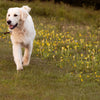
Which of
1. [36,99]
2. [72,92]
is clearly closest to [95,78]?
[72,92]

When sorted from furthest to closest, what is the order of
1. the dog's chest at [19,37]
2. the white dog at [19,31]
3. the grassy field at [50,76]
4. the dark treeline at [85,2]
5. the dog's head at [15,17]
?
the dark treeline at [85,2], the dog's chest at [19,37], the white dog at [19,31], the dog's head at [15,17], the grassy field at [50,76]

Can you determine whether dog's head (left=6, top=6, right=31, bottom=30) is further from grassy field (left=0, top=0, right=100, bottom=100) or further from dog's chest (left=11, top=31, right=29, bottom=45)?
grassy field (left=0, top=0, right=100, bottom=100)

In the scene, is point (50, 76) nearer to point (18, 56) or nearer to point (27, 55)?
point (18, 56)

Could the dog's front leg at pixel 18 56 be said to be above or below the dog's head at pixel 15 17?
below

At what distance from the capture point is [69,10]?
16.7 metres

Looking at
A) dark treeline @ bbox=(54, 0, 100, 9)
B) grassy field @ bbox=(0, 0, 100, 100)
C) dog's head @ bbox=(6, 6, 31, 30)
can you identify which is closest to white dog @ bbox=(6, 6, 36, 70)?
dog's head @ bbox=(6, 6, 31, 30)

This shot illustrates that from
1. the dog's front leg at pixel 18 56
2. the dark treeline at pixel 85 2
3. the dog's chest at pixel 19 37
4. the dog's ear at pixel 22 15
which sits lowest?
the dark treeline at pixel 85 2

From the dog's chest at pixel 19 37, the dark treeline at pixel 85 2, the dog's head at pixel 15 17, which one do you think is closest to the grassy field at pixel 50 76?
the dog's chest at pixel 19 37

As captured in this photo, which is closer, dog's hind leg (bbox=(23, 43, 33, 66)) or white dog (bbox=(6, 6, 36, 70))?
white dog (bbox=(6, 6, 36, 70))

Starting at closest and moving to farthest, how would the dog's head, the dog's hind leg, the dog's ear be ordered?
the dog's head, the dog's ear, the dog's hind leg

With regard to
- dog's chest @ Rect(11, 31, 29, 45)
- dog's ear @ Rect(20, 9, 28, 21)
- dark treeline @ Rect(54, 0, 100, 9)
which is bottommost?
dark treeline @ Rect(54, 0, 100, 9)

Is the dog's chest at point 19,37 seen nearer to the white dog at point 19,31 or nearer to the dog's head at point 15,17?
the white dog at point 19,31

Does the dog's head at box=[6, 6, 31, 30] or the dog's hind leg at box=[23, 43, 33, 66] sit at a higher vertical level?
the dog's head at box=[6, 6, 31, 30]

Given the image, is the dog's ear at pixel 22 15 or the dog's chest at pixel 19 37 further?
the dog's chest at pixel 19 37
